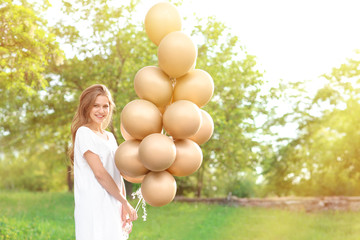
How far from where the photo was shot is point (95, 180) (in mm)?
2943

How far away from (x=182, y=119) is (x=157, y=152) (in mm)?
283

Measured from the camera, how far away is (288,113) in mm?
13148

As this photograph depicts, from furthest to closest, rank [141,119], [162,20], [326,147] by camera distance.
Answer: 1. [326,147]
2. [162,20]
3. [141,119]

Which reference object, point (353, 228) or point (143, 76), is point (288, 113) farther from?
point (143, 76)

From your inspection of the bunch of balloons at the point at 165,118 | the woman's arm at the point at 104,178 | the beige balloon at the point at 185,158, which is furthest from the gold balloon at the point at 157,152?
the woman's arm at the point at 104,178

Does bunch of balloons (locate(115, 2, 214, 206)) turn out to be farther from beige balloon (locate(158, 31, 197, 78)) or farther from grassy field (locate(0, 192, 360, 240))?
grassy field (locate(0, 192, 360, 240))

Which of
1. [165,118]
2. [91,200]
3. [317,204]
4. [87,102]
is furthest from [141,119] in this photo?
[317,204]

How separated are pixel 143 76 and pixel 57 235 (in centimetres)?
514

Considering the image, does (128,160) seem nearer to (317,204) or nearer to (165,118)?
(165,118)

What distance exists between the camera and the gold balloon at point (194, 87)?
10.5ft

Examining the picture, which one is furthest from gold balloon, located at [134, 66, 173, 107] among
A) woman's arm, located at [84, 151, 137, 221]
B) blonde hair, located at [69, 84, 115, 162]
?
woman's arm, located at [84, 151, 137, 221]

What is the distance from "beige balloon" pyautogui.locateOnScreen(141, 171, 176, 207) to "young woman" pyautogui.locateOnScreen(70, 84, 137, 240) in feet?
0.55

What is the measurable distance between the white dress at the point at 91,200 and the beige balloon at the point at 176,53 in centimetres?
71

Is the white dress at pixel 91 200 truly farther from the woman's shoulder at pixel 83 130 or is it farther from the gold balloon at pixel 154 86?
the gold balloon at pixel 154 86
